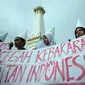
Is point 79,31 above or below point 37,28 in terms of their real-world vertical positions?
below

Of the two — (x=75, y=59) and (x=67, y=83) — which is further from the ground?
(x=75, y=59)

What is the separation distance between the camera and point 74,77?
4086 millimetres

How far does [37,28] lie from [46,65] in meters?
44.3

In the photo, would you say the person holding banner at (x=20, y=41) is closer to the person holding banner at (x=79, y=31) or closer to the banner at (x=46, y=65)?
the banner at (x=46, y=65)

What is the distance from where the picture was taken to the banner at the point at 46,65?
165 inches

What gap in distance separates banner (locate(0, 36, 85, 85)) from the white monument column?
38.3 meters

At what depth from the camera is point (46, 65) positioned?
461 cm

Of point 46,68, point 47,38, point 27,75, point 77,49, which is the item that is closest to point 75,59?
point 77,49

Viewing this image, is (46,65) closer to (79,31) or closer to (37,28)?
(79,31)

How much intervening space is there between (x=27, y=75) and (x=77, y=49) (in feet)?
3.40

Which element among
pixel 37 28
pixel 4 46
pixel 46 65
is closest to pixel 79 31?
pixel 46 65

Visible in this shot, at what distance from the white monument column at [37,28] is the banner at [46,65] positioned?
38272 millimetres

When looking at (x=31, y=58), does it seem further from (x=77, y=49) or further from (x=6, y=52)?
(x=77, y=49)

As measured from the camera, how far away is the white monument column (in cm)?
4557
